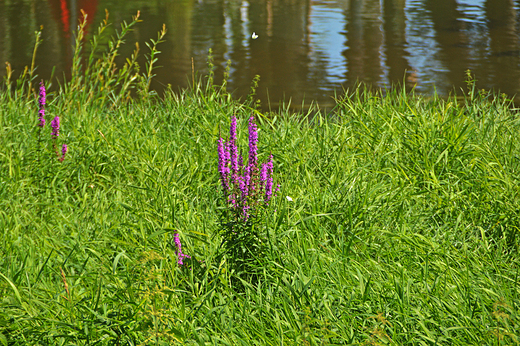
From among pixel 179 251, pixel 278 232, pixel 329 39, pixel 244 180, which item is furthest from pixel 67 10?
pixel 179 251

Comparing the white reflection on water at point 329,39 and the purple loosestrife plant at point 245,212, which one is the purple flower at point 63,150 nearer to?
the purple loosestrife plant at point 245,212

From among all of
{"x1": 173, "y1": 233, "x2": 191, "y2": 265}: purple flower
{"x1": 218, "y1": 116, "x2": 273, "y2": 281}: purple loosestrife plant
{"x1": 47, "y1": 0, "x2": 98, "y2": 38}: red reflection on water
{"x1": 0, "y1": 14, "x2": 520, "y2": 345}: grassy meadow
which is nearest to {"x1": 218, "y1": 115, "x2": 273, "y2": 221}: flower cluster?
{"x1": 218, "y1": 116, "x2": 273, "y2": 281}: purple loosestrife plant

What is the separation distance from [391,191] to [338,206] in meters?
0.48

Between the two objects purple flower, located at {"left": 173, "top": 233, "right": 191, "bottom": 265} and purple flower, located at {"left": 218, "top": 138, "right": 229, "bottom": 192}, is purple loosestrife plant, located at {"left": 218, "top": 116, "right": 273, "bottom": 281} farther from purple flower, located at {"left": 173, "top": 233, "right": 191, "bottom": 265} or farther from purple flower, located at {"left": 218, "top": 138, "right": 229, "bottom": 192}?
purple flower, located at {"left": 173, "top": 233, "right": 191, "bottom": 265}

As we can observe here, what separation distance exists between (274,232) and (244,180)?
0.33 meters

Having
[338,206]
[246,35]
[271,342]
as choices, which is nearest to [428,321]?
[271,342]

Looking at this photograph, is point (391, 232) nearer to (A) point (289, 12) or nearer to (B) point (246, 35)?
(B) point (246, 35)

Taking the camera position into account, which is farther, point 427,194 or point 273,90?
point 273,90

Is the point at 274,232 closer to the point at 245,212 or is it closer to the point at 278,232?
the point at 278,232

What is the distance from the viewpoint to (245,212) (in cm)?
276

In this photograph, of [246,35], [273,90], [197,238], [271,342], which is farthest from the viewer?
[246,35]

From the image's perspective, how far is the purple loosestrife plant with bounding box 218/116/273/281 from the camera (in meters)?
2.76

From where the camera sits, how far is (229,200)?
285cm

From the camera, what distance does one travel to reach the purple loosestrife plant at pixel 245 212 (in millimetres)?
2756
